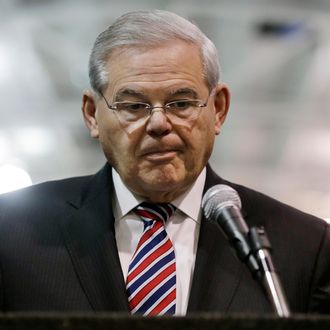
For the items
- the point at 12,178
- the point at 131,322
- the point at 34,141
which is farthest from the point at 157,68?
the point at 34,141

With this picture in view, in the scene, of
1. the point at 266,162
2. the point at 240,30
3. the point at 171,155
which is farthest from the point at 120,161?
the point at 266,162

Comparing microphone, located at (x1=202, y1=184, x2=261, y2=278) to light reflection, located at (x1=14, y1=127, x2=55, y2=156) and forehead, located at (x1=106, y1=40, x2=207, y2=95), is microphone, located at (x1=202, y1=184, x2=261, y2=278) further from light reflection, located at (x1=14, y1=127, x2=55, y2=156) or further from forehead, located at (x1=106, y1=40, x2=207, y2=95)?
light reflection, located at (x1=14, y1=127, x2=55, y2=156)

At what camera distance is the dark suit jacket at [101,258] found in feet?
6.10

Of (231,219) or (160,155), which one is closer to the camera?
(231,219)

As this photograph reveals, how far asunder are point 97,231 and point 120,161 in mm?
167

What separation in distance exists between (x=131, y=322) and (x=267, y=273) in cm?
34

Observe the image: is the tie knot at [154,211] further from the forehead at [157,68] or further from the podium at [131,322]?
the podium at [131,322]

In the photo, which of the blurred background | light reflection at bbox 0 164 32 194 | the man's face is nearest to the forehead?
the man's face

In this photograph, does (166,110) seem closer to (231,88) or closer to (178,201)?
(178,201)

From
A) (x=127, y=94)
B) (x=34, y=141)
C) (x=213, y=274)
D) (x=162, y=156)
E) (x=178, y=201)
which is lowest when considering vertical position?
(x=34, y=141)

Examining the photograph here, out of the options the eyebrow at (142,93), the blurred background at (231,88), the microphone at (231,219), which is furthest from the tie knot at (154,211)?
the blurred background at (231,88)

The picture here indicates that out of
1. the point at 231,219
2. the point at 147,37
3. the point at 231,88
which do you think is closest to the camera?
the point at 231,219

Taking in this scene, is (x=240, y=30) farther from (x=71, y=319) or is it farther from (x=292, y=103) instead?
(x=71, y=319)

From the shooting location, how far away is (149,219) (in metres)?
2.01
